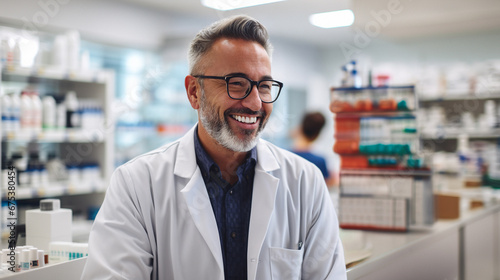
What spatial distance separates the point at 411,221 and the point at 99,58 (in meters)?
5.29

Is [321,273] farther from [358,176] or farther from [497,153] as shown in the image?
[497,153]

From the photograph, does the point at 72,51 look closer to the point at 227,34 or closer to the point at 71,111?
the point at 71,111

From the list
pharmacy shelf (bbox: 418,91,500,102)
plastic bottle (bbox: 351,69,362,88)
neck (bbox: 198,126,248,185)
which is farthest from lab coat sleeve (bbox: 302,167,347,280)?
pharmacy shelf (bbox: 418,91,500,102)

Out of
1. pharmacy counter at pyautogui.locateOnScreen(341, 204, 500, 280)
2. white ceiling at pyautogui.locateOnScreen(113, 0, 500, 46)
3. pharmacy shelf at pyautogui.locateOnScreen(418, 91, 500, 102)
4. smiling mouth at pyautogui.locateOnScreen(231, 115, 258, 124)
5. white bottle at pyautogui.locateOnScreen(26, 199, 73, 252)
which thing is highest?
white ceiling at pyautogui.locateOnScreen(113, 0, 500, 46)

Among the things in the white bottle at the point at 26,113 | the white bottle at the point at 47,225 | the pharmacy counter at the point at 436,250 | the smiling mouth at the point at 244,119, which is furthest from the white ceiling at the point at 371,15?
the white bottle at the point at 26,113

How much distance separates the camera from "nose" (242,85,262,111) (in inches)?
63.2

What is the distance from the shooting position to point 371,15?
3863 mm

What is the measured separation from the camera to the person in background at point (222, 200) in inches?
59.7

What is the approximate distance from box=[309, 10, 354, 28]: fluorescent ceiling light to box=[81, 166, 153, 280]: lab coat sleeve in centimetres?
553

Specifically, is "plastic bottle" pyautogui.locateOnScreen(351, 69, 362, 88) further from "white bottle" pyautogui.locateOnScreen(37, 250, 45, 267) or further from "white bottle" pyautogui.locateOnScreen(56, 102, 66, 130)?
"white bottle" pyautogui.locateOnScreen(56, 102, 66, 130)

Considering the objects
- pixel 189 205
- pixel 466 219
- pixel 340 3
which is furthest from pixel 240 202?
pixel 340 3

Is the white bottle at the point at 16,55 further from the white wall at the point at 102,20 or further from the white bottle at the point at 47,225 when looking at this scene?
Answer: the white bottle at the point at 47,225

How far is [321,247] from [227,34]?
0.87 meters

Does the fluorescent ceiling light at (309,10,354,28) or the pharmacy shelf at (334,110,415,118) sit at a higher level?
the fluorescent ceiling light at (309,10,354,28)
